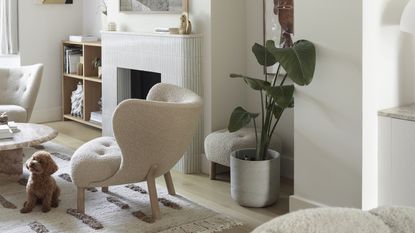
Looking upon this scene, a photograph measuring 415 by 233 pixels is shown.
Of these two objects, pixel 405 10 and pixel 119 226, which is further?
pixel 119 226

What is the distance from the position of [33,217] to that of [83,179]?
40 centimetres

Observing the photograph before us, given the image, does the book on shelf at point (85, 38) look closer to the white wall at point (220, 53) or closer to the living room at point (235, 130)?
the living room at point (235, 130)

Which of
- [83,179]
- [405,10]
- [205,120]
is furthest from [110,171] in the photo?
[405,10]

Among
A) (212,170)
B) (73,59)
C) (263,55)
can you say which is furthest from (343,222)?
(73,59)

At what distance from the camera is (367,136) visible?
122 inches

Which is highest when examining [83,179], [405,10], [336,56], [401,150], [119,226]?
[405,10]

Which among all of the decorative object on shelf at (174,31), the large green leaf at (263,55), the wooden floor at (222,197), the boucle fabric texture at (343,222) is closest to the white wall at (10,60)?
the decorative object on shelf at (174,31)

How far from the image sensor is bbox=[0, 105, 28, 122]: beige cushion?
205 inches

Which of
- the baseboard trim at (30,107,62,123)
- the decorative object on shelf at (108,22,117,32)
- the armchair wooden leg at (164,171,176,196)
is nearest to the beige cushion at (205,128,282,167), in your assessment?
the armchair wooden leg at (164,171,176,196)

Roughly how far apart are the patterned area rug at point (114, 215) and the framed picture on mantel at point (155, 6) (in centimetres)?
153

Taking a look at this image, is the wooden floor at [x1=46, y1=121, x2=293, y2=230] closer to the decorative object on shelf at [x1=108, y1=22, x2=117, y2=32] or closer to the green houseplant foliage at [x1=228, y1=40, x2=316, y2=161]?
the green houseplant foliage at [x1=228, y1=40, x2=316, y2=161]

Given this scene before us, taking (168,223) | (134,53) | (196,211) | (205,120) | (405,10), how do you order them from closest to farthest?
(405,10) < (168,223) < (196,211) < (205,120) < (134,53)

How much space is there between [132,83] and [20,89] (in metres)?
1.11

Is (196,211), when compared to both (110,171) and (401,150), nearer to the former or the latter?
(110,171)
